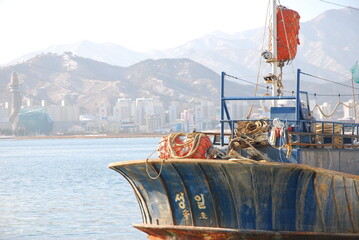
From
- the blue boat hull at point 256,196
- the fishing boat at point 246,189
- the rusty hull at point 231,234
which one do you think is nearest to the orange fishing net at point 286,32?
the fishing boat at point 246,189

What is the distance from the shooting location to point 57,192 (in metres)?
37.6

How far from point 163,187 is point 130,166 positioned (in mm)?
866

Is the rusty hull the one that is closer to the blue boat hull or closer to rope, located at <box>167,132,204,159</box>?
the blue boat hull

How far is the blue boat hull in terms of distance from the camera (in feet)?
46.4

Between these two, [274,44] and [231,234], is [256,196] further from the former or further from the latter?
[274,44]

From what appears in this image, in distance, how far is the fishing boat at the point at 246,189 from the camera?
46.6 feet

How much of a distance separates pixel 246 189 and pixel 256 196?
256 mm

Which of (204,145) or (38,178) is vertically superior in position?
(204,145)

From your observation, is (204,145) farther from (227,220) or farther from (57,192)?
(57,192)

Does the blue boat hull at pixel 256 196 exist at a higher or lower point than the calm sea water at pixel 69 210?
higher

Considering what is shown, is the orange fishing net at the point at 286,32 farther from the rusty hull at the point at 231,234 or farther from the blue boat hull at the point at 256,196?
the rusty hull at the point at 231,234

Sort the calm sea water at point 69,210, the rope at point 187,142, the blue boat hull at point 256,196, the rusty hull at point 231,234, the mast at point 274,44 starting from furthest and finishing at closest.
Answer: the calm sea water at point 69,210
the mast at point 274,44
the rope at point 187,142
the rusty hull at point 231,234
the blue boat hull at point 256,196

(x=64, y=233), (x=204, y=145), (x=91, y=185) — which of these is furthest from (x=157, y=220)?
(x=91, y=185)

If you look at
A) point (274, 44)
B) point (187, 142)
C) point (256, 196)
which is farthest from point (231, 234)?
point (274, 44)
